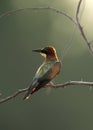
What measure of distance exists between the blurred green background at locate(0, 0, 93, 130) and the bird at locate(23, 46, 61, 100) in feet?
19.1

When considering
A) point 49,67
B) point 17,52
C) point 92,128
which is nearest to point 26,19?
point 17,52

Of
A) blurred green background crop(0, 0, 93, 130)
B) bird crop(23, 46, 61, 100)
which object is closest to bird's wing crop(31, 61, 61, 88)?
bird crop(23, 46, 61, 100)

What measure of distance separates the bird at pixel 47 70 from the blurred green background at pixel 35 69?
5826 mm

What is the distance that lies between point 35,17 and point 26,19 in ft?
1.01

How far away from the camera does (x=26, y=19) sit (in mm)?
13789

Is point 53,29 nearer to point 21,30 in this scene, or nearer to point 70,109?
point 21,30

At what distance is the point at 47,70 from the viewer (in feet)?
18.3

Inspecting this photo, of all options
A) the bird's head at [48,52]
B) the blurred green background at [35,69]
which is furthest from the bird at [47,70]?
the blurred green background at [35,69]

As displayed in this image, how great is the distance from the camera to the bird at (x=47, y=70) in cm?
531

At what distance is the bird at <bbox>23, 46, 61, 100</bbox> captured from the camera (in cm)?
531

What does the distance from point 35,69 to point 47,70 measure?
6.40 meters

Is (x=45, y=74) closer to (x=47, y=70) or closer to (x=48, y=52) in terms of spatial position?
(x=47, y=70)

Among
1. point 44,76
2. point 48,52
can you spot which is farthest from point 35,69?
point 44,76

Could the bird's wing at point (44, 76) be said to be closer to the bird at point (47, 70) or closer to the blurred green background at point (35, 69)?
the bird at point (47, 70)
